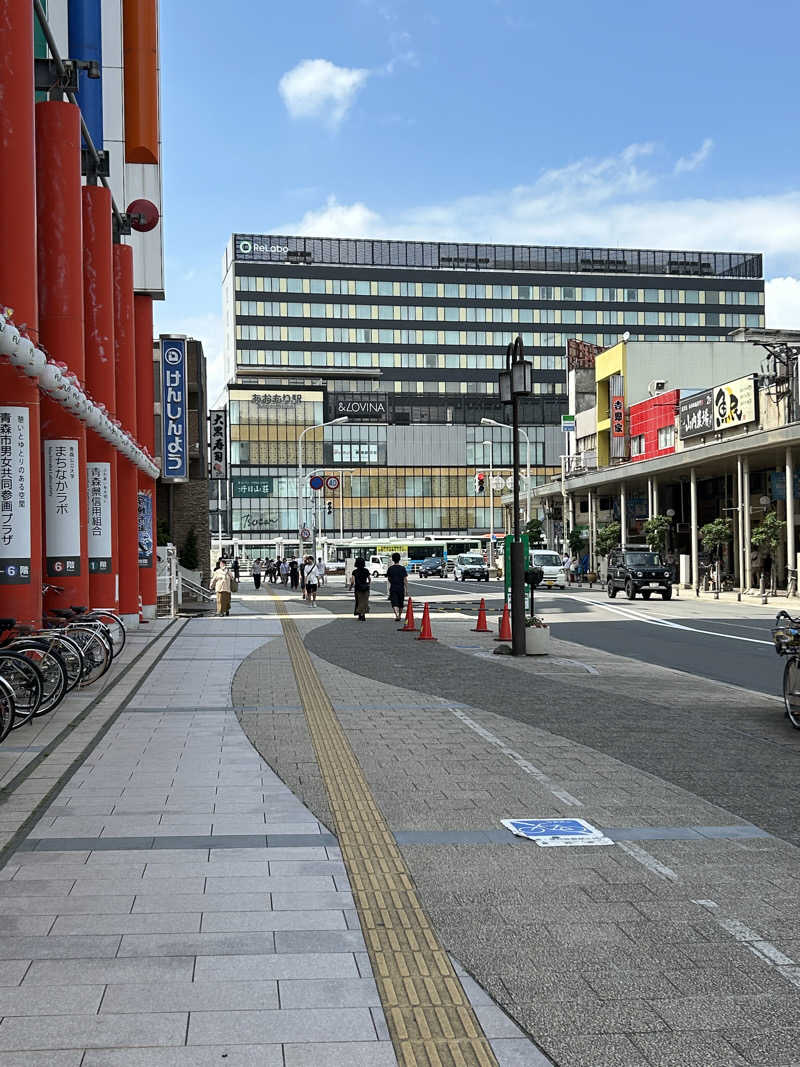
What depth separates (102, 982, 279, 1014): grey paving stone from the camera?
4316mm

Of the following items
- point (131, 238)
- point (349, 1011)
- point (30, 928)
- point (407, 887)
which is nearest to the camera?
point (349, 1011)

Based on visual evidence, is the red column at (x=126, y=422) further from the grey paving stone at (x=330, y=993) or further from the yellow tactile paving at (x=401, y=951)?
the grey paving stone at (x=330, y=993)

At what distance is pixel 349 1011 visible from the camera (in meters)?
4.29

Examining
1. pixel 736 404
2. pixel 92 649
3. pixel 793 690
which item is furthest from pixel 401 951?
pixel 736 404

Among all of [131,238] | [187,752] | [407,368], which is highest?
[407,368]

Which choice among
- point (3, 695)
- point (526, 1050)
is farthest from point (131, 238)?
point (526, 1050)

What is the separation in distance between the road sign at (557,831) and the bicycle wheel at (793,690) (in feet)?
15.1

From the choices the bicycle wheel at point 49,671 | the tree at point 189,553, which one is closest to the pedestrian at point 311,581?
the tree at point 189,553

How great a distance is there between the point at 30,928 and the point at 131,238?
27.5m

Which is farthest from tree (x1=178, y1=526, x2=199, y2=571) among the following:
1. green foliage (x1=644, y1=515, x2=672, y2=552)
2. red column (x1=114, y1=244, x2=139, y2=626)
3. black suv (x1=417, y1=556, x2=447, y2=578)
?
black suv (x1=417, y1=556, x2=447, y2=578)

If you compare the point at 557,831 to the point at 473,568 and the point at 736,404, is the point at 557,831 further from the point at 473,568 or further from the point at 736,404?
the point at 473,568

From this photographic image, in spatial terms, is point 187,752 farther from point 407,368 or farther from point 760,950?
point 407,368

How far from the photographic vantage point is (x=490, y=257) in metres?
131

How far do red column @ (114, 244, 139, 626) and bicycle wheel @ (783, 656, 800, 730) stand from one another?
56.7 ft
